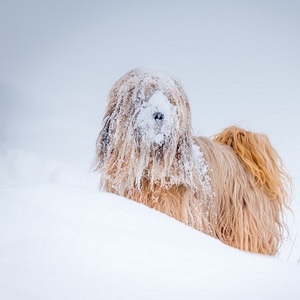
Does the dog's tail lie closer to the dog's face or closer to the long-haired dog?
the long-haired dog

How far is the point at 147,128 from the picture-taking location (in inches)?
104

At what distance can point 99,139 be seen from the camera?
296cm

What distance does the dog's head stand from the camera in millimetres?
2670

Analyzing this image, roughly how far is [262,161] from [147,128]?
1000mm

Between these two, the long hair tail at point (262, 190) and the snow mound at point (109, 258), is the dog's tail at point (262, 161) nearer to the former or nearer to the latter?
the long hair tail at point (262, 190)

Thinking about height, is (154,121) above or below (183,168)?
above

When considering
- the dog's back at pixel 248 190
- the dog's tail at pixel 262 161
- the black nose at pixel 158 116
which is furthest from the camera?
the dog's tail at pixel 262 161

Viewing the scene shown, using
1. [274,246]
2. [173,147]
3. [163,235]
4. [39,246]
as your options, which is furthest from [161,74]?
[39,246]

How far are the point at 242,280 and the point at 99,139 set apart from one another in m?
1.99

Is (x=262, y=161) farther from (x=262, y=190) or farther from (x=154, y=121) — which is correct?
(x=154, y=121)

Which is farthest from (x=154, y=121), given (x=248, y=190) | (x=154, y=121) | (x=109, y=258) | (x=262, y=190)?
(x=109, y=258)

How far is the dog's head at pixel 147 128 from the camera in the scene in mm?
2670

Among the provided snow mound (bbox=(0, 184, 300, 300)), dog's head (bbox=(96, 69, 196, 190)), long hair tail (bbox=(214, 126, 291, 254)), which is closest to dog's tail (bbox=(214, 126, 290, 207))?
long hair tail (bbox=(214, 126, 291, 254))

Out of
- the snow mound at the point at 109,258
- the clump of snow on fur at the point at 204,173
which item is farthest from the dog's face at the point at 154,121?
the snow mound at the point at 109,258
